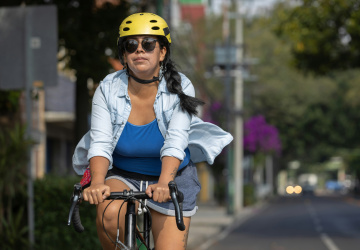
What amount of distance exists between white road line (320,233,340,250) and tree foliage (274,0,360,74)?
12.8ft

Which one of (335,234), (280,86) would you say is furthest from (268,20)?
(280,86)

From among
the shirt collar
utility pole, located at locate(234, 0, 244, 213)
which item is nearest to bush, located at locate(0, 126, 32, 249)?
the shirt collar

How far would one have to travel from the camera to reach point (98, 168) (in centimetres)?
372

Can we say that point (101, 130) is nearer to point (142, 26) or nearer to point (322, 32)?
point (142, 26)

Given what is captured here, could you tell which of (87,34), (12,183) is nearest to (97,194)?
(12,183)

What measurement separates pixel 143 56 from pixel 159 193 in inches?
29.9

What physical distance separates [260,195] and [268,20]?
44942 millimetres

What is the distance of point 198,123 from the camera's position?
4.05m

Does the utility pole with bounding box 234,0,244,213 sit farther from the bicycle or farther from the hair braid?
the bicycle

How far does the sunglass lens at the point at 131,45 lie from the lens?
3.87m

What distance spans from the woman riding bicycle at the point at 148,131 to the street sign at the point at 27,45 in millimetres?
4166

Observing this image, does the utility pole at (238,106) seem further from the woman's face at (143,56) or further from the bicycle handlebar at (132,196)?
the bicycle handlebar at (132,196)

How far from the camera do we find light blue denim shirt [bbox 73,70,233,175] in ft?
12.4

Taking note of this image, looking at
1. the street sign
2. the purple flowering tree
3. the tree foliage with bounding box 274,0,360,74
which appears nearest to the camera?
the street sign
